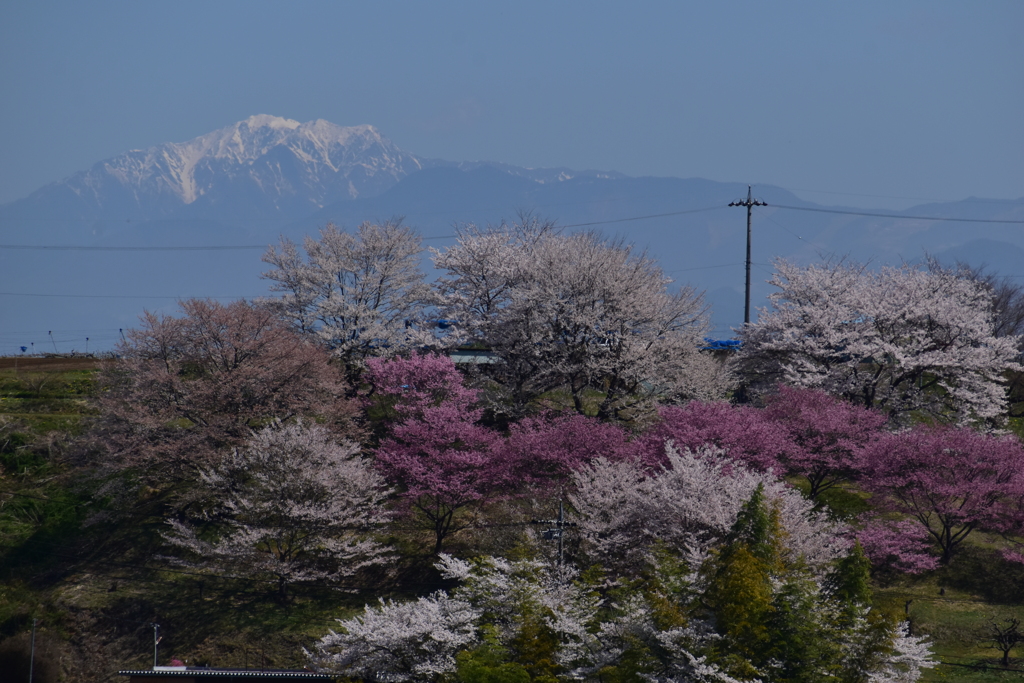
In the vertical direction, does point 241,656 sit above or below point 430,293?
below

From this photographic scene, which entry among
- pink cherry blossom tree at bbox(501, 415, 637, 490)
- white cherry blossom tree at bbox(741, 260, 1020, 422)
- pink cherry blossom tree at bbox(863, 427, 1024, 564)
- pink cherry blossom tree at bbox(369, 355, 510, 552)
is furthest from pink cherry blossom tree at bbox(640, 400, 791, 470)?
white cherry blossom tree at bbox(741, 260, 1020, 422)

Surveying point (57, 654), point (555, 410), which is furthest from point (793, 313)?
point (57, 654)

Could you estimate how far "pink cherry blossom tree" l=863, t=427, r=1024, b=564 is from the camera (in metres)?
38.4

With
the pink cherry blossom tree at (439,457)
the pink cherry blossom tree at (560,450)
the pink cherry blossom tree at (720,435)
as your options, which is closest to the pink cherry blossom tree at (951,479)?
the pink cherry blossom tree at (720,435)

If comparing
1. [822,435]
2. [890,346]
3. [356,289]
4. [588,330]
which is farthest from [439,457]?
[890,346]

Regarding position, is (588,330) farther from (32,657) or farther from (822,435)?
(32,657)

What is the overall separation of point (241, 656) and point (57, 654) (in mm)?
7500

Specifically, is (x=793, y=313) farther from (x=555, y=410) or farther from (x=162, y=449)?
(x=162, y=449)

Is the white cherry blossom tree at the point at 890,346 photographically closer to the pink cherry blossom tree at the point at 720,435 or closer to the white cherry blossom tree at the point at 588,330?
the white cherry blossom tree at the point at 588,330

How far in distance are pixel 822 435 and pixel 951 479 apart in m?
5.79

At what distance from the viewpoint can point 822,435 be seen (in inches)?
1710

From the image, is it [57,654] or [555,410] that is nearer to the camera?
[57,654]

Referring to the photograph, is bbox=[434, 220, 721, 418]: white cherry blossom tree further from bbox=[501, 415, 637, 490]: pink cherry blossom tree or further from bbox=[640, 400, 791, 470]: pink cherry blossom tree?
bbox=[640, 400, 791, 470]: pink cherry blossom tree

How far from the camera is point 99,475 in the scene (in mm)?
44125
